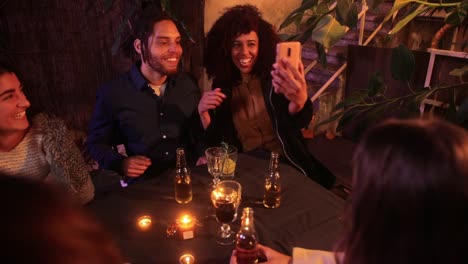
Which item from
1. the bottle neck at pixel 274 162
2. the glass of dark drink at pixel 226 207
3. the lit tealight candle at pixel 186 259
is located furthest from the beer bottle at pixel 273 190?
the lit tealight candle at pixel 186 259

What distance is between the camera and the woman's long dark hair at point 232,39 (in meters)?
2.14

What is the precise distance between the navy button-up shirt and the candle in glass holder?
95 cm

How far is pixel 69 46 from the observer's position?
2.68 meters

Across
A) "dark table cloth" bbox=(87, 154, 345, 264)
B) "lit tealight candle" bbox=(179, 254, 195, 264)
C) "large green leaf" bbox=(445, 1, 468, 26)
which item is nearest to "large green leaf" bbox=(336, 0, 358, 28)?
"large green leaf" bbox=(445, 1, 468, 26)

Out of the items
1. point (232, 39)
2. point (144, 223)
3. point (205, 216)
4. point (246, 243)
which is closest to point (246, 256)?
point (246, 243)

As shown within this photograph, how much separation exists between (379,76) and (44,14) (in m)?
2.40

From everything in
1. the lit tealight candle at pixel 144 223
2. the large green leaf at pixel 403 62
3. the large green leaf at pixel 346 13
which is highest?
the large green leaf at pixel 346 13

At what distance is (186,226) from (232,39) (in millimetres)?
1355

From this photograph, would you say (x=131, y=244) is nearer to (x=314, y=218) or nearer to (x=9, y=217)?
(x=314, y=218)

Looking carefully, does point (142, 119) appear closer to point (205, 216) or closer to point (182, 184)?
point (182, 184)

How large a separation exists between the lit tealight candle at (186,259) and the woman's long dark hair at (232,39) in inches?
54.7

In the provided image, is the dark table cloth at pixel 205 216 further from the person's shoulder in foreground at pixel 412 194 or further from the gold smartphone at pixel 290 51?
the gold smartphone at pixel 290 51

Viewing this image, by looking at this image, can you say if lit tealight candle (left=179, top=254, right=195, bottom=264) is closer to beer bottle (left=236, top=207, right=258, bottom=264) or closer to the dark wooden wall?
beer bottle (left=236, top=207, right=258, bottom=264)

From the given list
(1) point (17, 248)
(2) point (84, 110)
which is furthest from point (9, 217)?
(2) point (84, 110)
